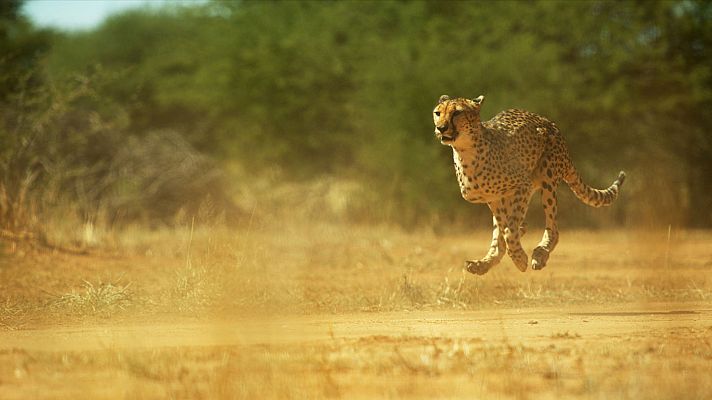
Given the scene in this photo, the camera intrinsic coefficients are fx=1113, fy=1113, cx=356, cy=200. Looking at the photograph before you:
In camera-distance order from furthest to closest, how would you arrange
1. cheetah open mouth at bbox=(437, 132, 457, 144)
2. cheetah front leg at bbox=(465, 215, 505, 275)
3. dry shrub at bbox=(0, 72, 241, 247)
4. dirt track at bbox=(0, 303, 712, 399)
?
dry shrub at bbox=(0, 72, 241, 247) → cheetah front leg at bbox=(465, 215, 505, 275) → cheetah open mouth at bbox=(437, 132, 457, 144) → dirt track at bbox=(0, 303, 712, 399)

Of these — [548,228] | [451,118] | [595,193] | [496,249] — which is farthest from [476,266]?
[595,193]

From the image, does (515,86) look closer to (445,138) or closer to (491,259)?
(491,259)

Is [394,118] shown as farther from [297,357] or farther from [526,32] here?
[297,357]

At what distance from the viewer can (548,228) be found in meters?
10.0

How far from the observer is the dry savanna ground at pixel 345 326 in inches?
225

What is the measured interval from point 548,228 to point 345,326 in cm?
279

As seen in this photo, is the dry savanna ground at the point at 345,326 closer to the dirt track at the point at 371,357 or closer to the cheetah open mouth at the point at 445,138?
the dirt track at the point at 371,357

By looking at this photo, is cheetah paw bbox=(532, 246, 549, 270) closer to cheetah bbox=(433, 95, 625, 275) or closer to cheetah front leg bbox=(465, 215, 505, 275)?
cheetah bbox=(433, 95, 625, 275)

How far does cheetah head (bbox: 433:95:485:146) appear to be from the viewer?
8.80 meters

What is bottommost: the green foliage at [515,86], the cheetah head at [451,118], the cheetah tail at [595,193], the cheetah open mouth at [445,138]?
the cheetah tail at [595,193]

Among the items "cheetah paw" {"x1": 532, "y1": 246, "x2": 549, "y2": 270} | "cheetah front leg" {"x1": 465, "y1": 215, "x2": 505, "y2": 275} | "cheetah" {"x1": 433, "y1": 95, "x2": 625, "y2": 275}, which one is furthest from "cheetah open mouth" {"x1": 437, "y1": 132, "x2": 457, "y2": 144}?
"cheetah paw" {"x1": 532, "y1": 246, "x2": 549, "y2": 270}

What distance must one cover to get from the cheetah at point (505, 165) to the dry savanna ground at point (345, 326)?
1.68ft

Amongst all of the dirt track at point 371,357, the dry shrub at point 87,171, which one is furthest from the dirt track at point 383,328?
the dry shrub at point 87,171

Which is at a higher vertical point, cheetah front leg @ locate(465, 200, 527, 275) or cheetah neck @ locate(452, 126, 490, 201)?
cheetah neck @ locate(452, 126, 490, 201)
